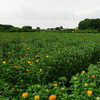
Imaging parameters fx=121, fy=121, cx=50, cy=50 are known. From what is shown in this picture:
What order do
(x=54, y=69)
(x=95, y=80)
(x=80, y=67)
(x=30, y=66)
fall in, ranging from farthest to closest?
(x=80, y=67) → (x=54, y=69) → (x=30, y=66) → (x=95, y=80)

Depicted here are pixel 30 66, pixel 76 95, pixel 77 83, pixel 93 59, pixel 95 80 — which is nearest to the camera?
pixel 76 95

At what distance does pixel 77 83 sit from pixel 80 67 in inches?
96.9

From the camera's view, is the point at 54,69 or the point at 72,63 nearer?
the point at 54,69

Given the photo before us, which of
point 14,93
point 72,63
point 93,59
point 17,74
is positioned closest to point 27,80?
point 17,74

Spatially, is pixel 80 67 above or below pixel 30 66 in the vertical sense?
below

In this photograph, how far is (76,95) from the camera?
144cm

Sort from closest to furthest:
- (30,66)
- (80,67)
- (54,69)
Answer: (30,66) < (54,69) < (80,67)

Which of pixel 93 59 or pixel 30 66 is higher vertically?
pixel 30 66

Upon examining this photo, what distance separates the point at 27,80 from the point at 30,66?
13.6 inches

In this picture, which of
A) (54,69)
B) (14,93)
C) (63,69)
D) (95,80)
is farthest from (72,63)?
(14,93)

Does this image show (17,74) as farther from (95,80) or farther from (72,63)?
(72,63)

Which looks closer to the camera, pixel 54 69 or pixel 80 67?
pixel 54 69

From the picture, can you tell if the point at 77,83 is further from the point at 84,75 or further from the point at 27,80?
the point at 27,80

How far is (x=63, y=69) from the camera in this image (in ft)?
11.5
